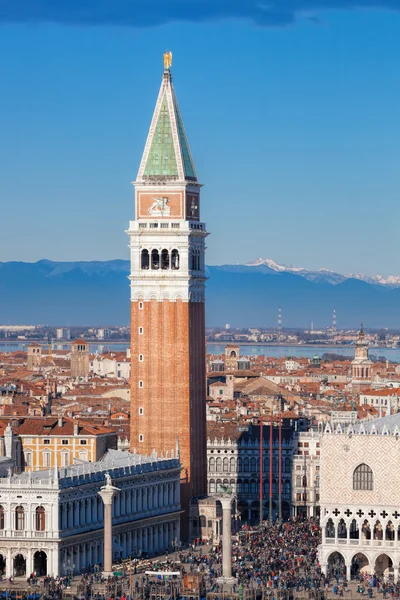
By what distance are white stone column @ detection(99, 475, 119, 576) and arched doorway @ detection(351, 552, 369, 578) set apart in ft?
28.3

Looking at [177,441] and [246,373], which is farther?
[246,373]

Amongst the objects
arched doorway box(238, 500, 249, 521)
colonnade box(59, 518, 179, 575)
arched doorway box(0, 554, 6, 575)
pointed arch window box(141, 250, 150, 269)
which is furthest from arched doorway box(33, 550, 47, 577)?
arched doorway box(238, 500, 249, 521)

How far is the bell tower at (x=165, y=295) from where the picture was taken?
87000mm

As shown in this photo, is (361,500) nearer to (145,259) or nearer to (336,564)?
(336,564)

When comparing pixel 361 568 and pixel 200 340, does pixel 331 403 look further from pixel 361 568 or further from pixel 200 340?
pixel 361 568

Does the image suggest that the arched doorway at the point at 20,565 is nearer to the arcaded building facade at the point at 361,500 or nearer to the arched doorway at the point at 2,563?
the arched doorway at the point at 2,563

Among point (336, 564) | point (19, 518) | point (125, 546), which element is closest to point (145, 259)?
point (125, 546)

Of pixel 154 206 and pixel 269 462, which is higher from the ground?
pixel 154 206

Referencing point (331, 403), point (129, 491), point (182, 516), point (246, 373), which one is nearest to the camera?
point (129, 491)

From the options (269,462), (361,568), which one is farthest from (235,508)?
(361,568)

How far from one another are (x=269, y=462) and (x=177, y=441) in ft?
45.4

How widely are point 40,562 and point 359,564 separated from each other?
11.3 meters

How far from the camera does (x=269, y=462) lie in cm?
10000

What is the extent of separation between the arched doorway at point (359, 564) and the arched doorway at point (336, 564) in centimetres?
37
